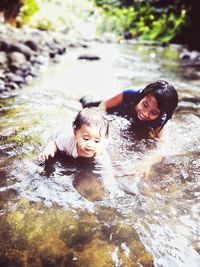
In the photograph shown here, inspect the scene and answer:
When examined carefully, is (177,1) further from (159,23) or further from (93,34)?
(93,34)

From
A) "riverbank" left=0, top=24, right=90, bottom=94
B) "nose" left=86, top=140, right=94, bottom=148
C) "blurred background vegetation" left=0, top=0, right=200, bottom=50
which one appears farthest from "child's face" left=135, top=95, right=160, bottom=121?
"blurred background vegetation" left=0, top=0, right=200, bottom=50

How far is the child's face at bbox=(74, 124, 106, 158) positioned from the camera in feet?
10.3

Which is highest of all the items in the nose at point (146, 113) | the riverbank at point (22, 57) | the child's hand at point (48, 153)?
the nose at point (146, 113)

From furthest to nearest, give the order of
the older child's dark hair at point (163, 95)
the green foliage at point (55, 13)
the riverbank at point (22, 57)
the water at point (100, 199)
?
the green foliage at point (55, 13), the riverbank at point (22, 57), the older child's dark hair at point (163, 95), the water at point (100, 199)

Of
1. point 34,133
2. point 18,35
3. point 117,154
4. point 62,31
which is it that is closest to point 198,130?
point 117,154

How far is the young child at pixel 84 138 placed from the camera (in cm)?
316

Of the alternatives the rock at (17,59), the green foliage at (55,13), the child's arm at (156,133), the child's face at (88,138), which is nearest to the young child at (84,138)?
the child's face at (88,138)

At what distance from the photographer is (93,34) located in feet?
73.2

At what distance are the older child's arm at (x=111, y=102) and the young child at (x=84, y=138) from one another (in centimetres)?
138

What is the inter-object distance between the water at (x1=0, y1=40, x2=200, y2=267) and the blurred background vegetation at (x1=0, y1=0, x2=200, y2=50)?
9097 millimetres

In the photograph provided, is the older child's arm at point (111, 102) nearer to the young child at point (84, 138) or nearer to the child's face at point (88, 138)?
the young child at point (84, 138)

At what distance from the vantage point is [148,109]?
3.93 meters

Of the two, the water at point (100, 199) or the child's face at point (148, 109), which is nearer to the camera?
the water at point (100, 199)

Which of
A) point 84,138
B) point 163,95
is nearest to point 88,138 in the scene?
point 84,138
